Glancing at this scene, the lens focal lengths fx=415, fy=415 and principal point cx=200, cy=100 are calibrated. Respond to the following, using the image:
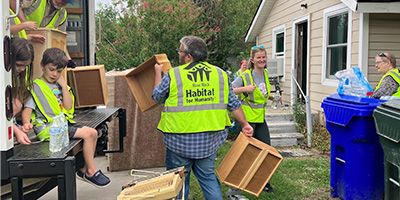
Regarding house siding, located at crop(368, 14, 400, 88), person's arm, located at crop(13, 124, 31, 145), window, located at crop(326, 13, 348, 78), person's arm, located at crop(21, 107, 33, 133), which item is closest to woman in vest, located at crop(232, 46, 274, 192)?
person's arm, located at crop(21, 107, 33, 133)

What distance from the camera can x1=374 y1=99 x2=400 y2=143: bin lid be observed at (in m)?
3.54

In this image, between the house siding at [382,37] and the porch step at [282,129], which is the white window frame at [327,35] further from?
the porch step at [282,129]

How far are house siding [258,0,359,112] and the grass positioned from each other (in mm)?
2082

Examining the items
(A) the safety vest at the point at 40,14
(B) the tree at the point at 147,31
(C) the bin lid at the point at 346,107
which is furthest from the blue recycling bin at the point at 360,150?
(B) the tree at the point at 147,31

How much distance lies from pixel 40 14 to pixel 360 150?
145 inches

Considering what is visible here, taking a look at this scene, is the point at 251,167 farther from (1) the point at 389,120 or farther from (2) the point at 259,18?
(2) the point at 259,18

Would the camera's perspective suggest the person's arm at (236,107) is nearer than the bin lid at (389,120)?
No

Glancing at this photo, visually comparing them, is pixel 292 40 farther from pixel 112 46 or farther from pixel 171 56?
pixel 112 46

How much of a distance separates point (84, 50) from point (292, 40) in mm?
6570

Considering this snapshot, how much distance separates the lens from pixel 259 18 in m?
13.3

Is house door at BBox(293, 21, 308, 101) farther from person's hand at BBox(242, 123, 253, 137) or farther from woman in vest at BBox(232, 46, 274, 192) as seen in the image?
person's hand at BBox(242, 123, 253, 137)

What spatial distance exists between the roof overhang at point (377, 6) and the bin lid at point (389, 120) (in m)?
3.42

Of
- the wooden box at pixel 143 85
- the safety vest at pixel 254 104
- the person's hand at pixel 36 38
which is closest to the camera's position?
the person's hand at pixel 36 38

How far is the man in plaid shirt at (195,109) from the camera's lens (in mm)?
3537
